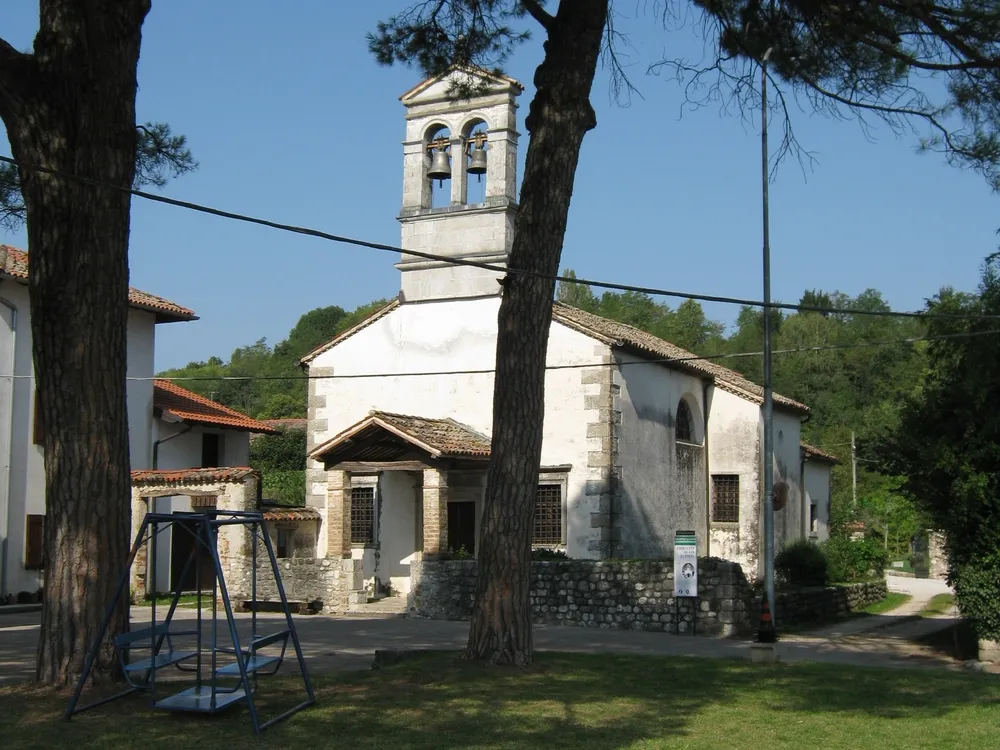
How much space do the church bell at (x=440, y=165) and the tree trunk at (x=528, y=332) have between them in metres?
11.4

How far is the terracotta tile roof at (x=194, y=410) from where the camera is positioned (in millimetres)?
27875

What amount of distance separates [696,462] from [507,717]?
62.0 feet

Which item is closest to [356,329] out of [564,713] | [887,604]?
[887,604]

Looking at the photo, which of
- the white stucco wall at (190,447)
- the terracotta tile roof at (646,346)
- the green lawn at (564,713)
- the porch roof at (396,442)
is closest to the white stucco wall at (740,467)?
the terracotta tile roof at (646,346)

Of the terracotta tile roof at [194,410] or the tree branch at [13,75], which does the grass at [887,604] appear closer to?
the terracotta tile roof at [194,410]

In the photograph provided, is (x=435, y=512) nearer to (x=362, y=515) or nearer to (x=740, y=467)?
(x=362, y=515)

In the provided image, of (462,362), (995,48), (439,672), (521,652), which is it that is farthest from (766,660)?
(462,362)

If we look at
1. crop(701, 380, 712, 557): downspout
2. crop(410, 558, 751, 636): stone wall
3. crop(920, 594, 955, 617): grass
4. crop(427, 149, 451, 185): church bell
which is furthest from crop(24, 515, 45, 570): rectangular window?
crop(920, 594, 955, 617): grass

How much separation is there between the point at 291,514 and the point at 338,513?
232 centimetres

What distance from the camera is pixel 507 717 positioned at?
896 centimetres

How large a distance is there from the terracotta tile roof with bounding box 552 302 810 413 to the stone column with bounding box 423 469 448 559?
3.96 m

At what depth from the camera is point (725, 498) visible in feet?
91.2

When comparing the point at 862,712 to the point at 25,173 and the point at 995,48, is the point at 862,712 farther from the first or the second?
the point at 25,173

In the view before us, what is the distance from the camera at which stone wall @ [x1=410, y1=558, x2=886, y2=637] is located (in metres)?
18.3
